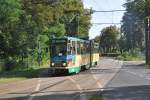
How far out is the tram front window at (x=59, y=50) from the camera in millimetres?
44575

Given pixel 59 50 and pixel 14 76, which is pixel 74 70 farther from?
pixel 14 76

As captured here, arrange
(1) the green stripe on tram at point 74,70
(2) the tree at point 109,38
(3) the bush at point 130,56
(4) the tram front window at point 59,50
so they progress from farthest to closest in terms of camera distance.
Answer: (2) the tree at point 109,38 → (3) the bush at point 130,56 → (1) the green stripe on tram at point 74,70 → (4) the tram front window at point 59,50

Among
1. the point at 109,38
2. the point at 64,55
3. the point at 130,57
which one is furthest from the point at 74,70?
the point at 109,38

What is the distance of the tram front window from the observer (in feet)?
146

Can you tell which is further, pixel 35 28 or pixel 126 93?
pixel 35 28

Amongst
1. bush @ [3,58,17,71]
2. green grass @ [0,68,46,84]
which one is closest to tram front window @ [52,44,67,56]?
green grass @ [0,68,46,84]

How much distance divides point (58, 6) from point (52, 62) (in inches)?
787

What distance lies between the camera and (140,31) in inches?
6230

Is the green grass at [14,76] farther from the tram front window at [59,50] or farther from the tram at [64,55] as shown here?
the tram front window at [59,50]

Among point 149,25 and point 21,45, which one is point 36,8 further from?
point 149,25

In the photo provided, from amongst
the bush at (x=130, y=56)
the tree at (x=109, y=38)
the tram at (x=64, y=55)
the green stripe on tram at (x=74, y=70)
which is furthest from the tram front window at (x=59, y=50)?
the tree at (x=109, y=38)

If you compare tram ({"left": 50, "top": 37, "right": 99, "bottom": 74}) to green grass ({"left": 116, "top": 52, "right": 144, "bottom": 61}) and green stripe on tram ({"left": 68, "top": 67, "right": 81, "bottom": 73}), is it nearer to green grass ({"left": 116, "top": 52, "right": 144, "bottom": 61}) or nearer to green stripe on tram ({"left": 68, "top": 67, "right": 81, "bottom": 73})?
green stripe on tram ({"left": 68, "top": 67, "right": 81, "bottom": 73})

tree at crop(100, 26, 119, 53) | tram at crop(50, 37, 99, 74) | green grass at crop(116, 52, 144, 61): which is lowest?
green grass at crop(116, 52, 144, 61)

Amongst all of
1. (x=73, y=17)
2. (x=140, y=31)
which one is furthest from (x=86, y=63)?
(x=140, y=31)
